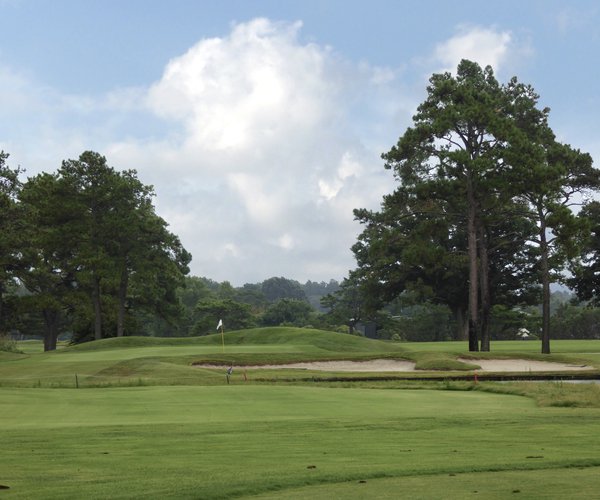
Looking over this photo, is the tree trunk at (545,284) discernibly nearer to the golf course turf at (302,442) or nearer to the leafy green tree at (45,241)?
the golf course turf at (302,442)

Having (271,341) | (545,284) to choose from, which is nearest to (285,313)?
(271,341)

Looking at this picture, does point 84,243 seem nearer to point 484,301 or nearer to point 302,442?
point 484,301

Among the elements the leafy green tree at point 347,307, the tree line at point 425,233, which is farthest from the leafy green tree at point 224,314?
the tree line at point 425,233

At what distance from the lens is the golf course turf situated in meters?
7.89

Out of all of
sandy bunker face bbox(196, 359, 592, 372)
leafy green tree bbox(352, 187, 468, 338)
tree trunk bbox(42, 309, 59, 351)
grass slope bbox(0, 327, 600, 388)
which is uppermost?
leafy green tree bbox(352, 187, 468, 338)

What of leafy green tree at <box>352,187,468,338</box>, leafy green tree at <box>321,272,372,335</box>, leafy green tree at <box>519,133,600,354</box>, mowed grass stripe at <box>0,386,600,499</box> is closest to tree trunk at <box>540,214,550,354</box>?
leafy green tree at <box>519,133,600,354</box>

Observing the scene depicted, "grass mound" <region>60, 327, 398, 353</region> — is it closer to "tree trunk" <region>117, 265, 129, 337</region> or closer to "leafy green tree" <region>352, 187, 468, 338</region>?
"leafy green tree" <region>352, 187, 468, 338</region>

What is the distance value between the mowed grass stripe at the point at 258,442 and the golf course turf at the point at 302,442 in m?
0.02

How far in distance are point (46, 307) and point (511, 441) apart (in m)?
55.9

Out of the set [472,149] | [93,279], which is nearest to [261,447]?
[472,149]

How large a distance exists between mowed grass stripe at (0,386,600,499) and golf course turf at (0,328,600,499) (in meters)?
0.02

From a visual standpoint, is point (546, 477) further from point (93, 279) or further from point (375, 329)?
point (375, 329)

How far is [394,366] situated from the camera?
1416 inches

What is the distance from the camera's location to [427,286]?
66562mm
